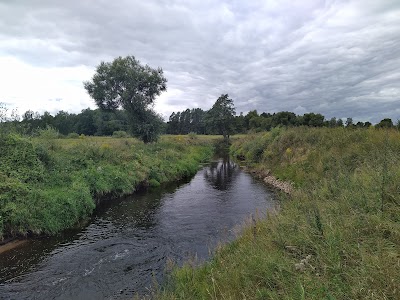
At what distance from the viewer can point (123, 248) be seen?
1058cm

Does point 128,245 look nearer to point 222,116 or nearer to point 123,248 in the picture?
point 123,248

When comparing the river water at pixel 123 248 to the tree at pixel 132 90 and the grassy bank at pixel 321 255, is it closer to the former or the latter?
the grassy bank at pixel 321 255

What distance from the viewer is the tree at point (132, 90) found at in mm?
35812

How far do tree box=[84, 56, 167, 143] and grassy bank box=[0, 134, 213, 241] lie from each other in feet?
45.9

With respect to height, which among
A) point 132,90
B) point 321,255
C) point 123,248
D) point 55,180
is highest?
point 132,90

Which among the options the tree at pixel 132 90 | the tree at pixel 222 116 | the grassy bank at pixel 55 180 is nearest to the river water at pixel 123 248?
the grassy bank at pixel 55 180

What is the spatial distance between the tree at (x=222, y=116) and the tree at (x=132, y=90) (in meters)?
41.7

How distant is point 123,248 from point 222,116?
228 feet

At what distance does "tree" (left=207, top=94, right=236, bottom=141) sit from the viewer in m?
78.5

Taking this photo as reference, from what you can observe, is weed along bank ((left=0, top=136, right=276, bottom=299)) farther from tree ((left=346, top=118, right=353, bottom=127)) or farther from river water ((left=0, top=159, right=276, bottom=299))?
tree ((left=346, top=118, right=353, bottom=127))

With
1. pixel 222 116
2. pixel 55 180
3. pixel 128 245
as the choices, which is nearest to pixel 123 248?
pixel 128 245

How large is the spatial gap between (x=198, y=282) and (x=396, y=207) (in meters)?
4.58

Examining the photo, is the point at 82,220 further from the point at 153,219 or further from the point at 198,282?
the point at 198,282

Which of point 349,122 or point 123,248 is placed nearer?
point 123,248
